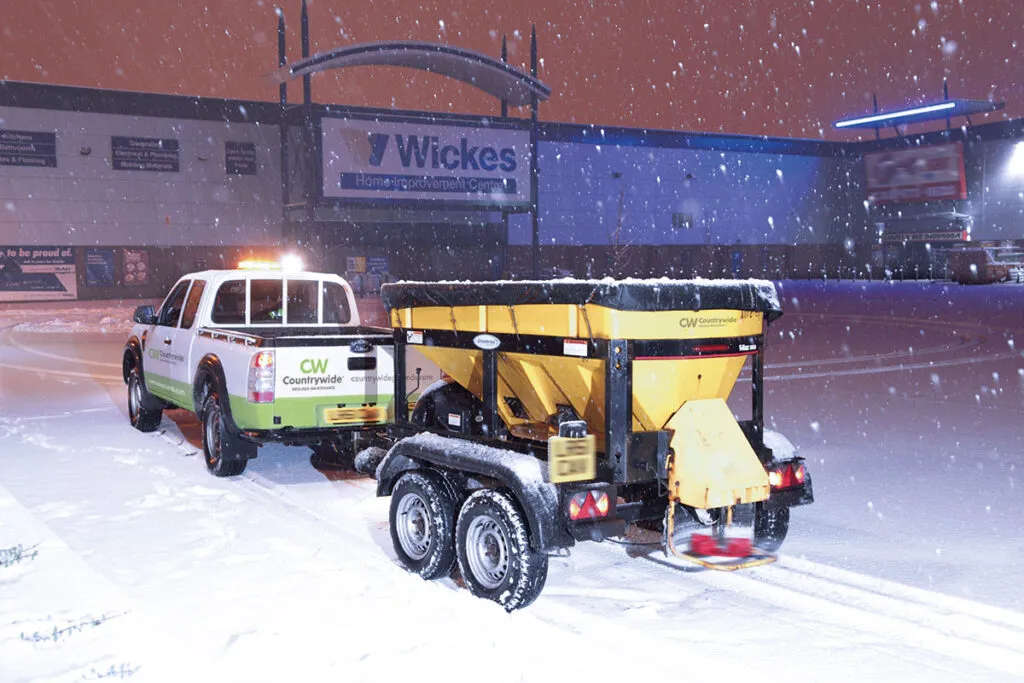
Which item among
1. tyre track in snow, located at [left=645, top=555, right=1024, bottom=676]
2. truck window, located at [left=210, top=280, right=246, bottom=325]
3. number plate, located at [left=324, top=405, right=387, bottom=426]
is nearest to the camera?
tyre track in snow, located at [left=645, top=555, right=1024, bottom=676]

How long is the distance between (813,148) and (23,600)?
7533 cm

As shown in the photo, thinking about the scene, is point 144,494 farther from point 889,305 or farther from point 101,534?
point 889,305

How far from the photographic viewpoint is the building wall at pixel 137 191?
46.0 m

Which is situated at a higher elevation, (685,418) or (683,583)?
(685,418)

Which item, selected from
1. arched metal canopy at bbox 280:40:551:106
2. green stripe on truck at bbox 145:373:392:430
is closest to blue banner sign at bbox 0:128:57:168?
arched metal canopy at bbox 280:40:551:106

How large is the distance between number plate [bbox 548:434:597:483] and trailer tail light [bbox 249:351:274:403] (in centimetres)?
408

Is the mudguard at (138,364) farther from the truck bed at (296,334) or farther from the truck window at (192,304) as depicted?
the truck bed at (296,334)

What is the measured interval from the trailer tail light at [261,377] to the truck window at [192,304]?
2135 millimetres

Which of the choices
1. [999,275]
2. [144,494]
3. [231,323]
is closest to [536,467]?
[144,494]

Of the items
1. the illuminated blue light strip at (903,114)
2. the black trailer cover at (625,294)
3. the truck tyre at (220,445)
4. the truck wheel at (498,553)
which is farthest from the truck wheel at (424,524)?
the illuminated blue light strip at (903,114)

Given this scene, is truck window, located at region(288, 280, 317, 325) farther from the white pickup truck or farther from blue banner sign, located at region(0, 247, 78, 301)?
blue banner sign, located at region(0, 247, 78, 301)

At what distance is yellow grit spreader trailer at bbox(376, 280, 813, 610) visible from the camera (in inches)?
211

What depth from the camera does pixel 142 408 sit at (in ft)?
38.7

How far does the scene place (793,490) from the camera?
6.13 meters
